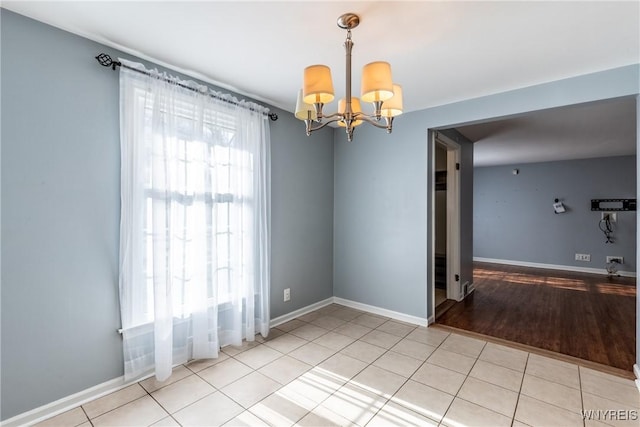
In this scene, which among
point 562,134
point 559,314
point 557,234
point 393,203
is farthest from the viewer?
point 557,234

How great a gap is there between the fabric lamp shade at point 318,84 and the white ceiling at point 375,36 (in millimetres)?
392

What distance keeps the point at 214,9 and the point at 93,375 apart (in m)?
2.44

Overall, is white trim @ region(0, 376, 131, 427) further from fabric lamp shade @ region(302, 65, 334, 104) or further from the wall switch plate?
the wall switch plate

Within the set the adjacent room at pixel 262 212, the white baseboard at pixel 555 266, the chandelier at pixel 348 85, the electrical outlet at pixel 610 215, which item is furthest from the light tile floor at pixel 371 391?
the electrical outlet at pixel 610 215

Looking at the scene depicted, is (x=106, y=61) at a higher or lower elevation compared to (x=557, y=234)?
higher

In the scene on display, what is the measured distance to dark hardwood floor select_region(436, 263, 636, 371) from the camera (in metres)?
2.79

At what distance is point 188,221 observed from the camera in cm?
236

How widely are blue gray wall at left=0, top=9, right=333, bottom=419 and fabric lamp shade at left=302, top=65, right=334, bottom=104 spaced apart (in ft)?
4.81

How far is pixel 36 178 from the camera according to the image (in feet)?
5.73

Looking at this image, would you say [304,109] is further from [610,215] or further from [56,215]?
[610,215]

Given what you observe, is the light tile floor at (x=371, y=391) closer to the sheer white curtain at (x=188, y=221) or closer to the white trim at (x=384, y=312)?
the sheer white curtain at (x=188, y=221)

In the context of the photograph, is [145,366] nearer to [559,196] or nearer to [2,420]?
[2,420]

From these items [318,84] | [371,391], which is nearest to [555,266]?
[371,391]

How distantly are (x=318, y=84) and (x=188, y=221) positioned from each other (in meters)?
1.54
